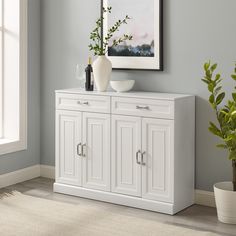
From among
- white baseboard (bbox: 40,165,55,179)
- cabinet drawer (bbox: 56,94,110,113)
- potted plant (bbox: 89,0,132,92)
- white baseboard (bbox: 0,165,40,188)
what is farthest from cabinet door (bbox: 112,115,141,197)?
white baseboard (bbox: 0,165,40,188)

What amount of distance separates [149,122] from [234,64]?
0.82m

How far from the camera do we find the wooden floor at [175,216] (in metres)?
4.25

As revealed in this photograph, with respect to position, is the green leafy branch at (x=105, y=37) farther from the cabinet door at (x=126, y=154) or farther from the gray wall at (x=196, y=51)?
the cabinet door at (x=126, y=154)

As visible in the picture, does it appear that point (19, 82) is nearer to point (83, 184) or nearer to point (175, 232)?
point (83, 184)

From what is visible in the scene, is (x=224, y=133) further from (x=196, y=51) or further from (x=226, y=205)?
(x=196, y=51)

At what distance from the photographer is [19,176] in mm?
5559

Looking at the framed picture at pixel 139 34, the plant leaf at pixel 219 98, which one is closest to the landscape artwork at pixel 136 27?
the framed picture at pixel 139 34

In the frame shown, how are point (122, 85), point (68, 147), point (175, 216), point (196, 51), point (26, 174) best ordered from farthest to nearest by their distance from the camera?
1. point (26, 174)
2. point (68, 147)
3. point (122, 85)
4. point (196, 51)
5. point (175, 216)

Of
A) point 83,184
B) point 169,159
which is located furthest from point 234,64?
point 83,184

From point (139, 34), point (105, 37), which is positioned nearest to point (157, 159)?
point (139, 34)

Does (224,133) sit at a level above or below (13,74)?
below

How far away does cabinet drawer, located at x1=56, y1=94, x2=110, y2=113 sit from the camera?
4805 mm

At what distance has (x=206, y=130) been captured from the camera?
4.70 metres

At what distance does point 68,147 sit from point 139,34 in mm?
1187
